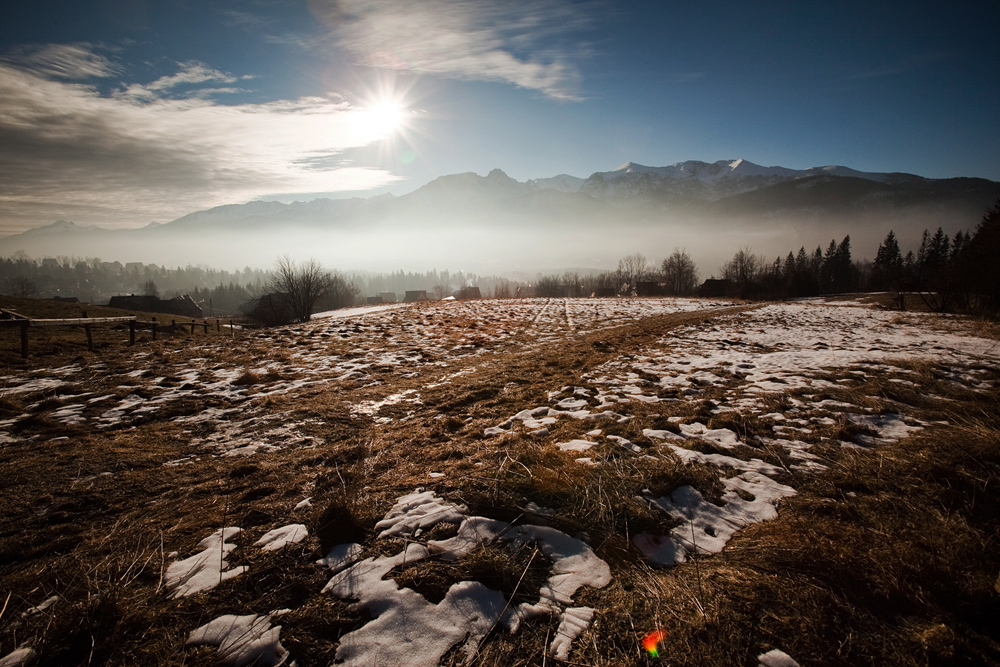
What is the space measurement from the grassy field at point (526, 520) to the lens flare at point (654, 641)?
0.03 metres

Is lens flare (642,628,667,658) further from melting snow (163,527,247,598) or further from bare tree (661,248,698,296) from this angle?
bare tree (661,248,698,296)

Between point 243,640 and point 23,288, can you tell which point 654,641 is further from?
point 23,288

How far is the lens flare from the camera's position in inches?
72.8

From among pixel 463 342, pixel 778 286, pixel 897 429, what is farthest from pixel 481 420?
pixel 778 286

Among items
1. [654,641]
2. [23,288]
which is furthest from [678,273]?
[23,288]

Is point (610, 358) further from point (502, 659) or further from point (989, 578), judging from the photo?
point (502, 659)

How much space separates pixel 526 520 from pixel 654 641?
1.22 meters

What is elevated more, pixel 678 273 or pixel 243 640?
pixel 678 273

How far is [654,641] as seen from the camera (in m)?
1.90

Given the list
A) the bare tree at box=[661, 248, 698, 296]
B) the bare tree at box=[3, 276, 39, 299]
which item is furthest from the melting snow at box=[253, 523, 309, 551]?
the bare tree at box=[3, 276, 39, 299]

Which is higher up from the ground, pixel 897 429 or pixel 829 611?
pixel 829 611

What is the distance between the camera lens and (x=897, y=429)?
457 centimetres

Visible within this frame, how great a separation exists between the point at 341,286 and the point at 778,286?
115043 millimetres

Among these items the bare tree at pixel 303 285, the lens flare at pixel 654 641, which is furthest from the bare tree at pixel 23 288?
the lens flare at pixel 654 641
